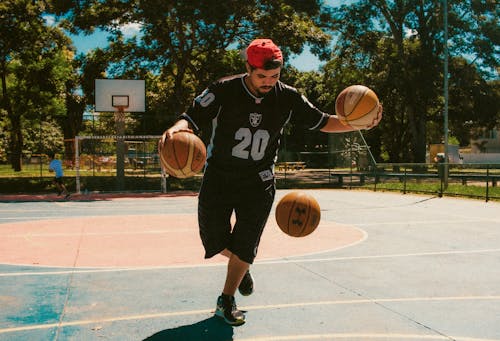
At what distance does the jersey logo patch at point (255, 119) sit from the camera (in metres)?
4.16

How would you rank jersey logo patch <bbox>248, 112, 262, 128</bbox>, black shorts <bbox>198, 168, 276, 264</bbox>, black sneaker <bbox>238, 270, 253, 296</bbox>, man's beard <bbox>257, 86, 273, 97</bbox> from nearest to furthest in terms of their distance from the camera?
man's beard <bbox>257, 86, 273, 97</bbox> → jersey logo patch <bbox>248, 112, 262, 128</bbox> → black shorts <bbox>198, 168, 276, 264</bbox> → black sneaker <bbox>238, 270, 253, 296</bbox>

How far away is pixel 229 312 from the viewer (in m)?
4.18

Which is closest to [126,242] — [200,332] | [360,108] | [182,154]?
[200,332]

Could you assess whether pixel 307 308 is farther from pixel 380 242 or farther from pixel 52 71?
pixel 52 71

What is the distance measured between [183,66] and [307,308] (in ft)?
84.1

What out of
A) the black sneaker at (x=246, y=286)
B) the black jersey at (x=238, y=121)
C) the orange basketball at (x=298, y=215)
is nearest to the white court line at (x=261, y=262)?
the black sneaker at (x=246, y=286)

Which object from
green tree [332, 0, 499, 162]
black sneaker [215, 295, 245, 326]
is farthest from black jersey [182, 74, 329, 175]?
green tree [332, 0, 499, 162]

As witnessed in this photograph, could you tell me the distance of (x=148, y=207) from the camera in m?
15.9

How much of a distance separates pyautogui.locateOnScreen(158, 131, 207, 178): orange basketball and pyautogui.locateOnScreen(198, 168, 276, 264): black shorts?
1.62 ft

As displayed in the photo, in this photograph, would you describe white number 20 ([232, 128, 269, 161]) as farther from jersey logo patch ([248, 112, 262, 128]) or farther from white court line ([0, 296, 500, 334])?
white court line ([0, 296, 500, 334])

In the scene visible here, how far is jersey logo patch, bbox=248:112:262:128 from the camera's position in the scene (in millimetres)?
4160

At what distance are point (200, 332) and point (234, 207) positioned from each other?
41.6 inches

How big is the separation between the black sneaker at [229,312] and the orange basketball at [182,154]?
1.17m

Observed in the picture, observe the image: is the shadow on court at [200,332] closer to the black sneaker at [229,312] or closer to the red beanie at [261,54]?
the black sneaker at [229,312]
